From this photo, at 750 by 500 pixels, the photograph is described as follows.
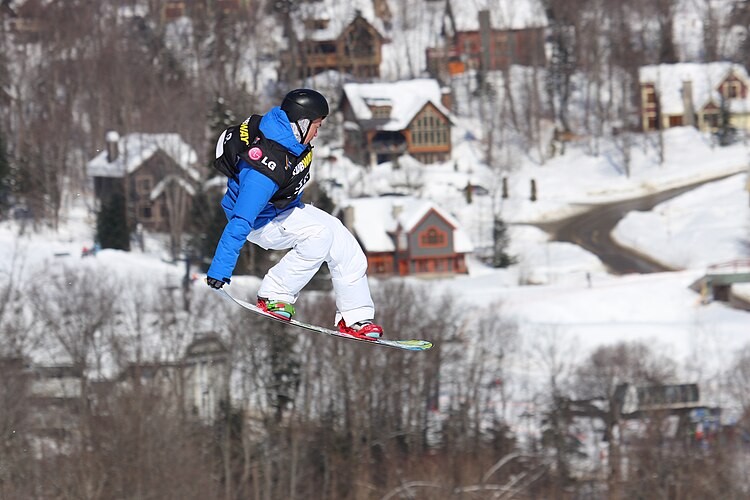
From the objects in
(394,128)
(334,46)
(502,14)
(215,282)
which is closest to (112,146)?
(394,128)

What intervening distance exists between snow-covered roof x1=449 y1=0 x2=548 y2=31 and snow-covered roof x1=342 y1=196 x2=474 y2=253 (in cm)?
2042

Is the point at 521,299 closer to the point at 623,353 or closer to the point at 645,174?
the point at 623,353

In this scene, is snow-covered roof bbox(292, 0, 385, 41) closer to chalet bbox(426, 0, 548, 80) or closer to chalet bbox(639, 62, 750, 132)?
chalet bbox(426, 0, 548, 80)

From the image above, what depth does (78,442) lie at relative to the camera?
38.2m

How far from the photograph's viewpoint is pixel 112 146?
164 feet

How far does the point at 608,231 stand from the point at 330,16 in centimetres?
2410

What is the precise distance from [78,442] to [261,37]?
31.2m

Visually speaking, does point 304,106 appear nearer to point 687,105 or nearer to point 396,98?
point 396,98

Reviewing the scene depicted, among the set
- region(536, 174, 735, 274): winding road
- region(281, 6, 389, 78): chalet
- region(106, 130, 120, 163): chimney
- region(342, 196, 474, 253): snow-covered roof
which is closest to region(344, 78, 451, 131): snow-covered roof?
region(281, 6, 389, 78): chalet

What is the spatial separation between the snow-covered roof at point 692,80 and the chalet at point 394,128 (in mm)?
11299

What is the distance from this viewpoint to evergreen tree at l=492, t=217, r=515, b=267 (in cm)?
4453

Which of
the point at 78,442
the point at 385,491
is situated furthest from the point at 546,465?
the point at 78,442

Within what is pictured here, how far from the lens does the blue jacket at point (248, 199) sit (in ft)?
23.6

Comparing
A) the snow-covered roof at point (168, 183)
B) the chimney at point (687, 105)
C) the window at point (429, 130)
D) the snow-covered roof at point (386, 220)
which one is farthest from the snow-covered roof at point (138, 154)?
the chimney at point (687, 105)
